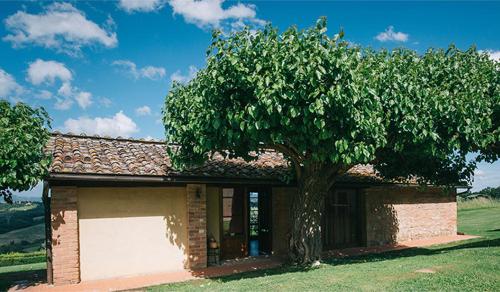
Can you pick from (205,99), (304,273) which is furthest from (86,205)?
(304,273)

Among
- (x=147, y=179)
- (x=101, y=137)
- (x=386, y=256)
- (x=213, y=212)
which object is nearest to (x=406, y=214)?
(x=386, y=256)

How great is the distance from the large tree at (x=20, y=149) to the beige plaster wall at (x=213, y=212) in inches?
183

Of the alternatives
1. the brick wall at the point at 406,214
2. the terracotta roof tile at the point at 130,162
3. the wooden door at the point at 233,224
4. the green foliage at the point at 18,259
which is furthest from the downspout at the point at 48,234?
the brick wall at the point at 406,214

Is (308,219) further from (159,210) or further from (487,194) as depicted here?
(487,194)

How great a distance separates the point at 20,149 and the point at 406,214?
13.5m

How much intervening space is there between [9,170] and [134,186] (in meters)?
2.87

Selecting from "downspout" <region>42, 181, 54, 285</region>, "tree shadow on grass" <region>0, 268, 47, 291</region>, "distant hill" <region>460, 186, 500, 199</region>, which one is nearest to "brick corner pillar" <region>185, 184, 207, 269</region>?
"downspout" <region>42, 181, 54, 285</region>

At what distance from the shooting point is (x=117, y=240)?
9.64 metres

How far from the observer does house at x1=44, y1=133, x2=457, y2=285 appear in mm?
8938

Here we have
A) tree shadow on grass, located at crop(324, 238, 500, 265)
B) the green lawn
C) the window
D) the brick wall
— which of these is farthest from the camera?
the brick wall

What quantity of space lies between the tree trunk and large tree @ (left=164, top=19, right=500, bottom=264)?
0.03m

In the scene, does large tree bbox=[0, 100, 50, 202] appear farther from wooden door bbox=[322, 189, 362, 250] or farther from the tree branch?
wooden door bbox=[322, 189, 362, 250]

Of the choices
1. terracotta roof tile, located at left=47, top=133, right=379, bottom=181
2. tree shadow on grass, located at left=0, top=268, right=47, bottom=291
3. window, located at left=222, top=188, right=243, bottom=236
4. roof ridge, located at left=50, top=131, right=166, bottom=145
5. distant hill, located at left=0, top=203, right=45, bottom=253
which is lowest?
distant hill, located at left=0, top=203, right=45, bottom=253

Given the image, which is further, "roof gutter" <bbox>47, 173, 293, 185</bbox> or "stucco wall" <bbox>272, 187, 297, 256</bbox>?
"stucco wall" <bbox>272, 187, 297, 256</bbox>
